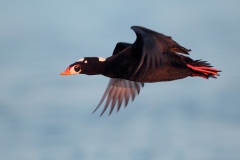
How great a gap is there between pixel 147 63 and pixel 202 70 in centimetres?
158

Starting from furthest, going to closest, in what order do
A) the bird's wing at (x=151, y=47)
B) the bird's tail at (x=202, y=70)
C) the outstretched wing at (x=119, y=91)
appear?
the outstretched wing at (x=119, y=91), the bird's tail at (x=202, y=70), the bird's wing at (x=151, y=47)

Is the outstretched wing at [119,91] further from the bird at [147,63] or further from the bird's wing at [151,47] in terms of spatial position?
the bird's wing at [151,47]

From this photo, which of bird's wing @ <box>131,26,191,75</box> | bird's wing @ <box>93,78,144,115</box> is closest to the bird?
bird's wing @ <box>131,26,191,75</box>

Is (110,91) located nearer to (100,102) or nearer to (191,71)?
(100,102)

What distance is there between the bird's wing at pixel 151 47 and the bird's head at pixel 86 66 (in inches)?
34.6

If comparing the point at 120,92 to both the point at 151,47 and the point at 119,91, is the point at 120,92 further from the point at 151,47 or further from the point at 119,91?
the point at 151,47

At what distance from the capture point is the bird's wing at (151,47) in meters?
14.1

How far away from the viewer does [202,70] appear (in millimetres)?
15500

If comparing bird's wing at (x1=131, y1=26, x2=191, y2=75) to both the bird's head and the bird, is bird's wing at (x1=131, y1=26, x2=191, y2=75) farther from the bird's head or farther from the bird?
the bird's head

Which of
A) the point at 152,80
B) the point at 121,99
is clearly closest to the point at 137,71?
the point at 152,80

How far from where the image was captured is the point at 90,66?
51.9 feet

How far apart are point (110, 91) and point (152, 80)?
2.30 meters

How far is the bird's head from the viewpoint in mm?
15750

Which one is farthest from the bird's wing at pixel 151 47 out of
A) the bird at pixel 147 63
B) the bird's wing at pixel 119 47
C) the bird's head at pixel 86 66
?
the bird's wing at pixel 119 47
